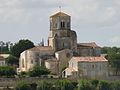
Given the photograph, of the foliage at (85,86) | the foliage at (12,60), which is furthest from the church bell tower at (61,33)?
the foliage at (85,86)

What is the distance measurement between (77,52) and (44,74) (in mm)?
7071

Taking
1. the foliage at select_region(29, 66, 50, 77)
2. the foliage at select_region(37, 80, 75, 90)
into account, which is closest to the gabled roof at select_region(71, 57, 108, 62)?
the foliage at select_region(29, 66, 50, 77)

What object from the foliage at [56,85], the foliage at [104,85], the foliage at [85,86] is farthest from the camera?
the foliage at [104,85]

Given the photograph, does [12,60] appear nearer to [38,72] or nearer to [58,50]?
[58,50]

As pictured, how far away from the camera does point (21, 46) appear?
83.4m

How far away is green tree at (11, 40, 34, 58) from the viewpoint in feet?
273

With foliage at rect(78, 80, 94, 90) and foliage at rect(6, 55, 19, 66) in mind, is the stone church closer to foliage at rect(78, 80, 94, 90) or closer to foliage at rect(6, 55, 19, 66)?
foliage at rect(6, 55, 19, 66)

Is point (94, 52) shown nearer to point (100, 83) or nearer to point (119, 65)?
point (119, 65)

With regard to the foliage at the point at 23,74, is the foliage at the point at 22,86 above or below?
below

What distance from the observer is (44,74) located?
7038 cm

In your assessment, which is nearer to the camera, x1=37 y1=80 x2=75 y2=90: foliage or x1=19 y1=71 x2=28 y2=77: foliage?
x1=37 y1=80 x2=75 y2=90: foliage

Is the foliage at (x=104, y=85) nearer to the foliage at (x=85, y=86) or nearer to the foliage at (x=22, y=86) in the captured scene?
the foliage at (x=85, y=86)

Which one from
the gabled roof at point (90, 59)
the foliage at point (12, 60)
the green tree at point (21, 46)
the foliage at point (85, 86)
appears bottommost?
the foliage at point (85, 86)

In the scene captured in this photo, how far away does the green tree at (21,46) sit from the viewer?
83.1 m
